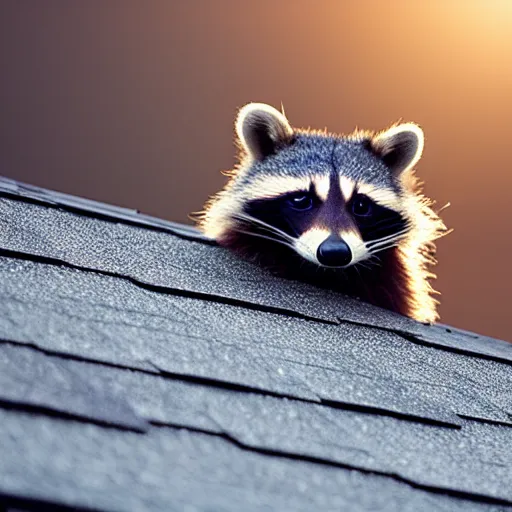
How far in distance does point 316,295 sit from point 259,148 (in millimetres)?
662

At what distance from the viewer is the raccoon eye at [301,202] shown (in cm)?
210

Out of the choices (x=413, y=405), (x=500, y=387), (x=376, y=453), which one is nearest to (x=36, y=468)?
(x=376, y=453)

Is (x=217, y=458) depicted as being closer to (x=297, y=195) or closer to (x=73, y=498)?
(x=73, y=498)

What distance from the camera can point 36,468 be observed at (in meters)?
0.82

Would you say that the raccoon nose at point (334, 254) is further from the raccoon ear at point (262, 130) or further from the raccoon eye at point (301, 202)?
the raccoon ear at point (262, 130)

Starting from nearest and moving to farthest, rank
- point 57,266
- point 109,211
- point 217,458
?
point 217,458 → point 57,266 → point 109,211

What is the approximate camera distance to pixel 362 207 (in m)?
2.12

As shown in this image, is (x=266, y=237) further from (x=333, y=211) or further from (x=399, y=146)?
(x=399, y=146)

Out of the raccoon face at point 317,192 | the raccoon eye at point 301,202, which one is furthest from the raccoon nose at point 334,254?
the raccoon eye at point 301,202

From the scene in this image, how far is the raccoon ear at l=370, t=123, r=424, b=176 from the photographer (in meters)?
2.31

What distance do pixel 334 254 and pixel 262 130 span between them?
0.56m

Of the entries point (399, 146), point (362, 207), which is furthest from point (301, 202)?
point (399, 146)

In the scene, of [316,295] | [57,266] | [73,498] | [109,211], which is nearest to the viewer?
[73,498]

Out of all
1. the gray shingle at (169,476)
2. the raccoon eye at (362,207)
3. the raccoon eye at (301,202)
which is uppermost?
the raccoon eye at (362,207)
